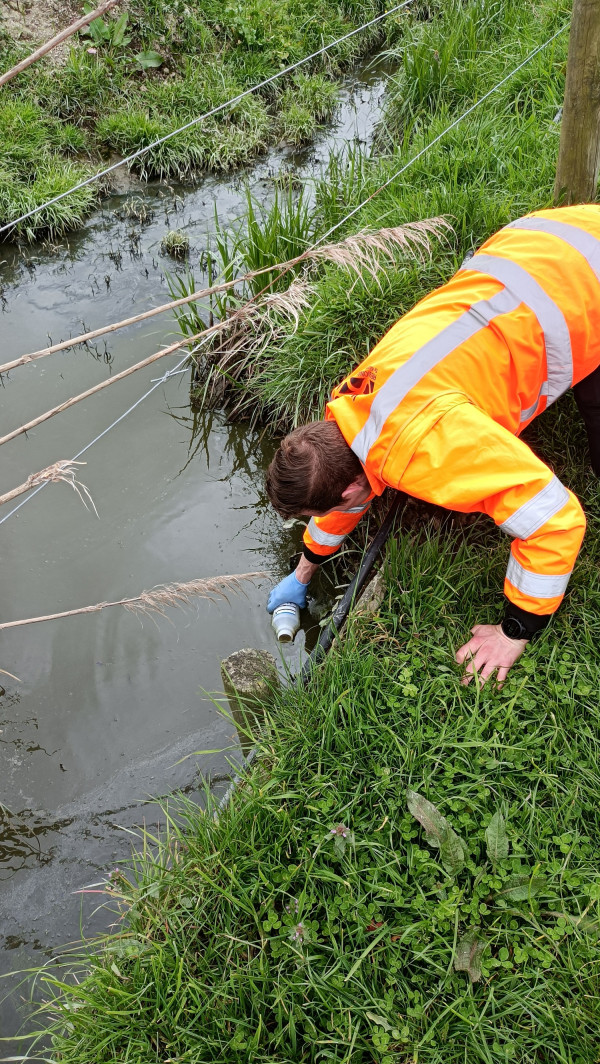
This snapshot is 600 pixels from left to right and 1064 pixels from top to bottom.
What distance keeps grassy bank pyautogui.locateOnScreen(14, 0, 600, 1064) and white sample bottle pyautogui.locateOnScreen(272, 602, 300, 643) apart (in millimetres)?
520

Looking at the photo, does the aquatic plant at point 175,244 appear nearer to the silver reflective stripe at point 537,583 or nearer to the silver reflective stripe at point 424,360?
the silver reflective stripe at point 424,360

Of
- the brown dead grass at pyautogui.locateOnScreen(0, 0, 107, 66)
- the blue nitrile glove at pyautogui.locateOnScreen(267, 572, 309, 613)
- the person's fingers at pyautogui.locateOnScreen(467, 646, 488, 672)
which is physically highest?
the brown dead grass at pyautogui.locateOnScreen(0, 0, 107, 66)

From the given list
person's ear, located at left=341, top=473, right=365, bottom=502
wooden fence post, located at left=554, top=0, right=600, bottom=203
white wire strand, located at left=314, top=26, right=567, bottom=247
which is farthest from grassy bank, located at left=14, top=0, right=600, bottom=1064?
white wire strand, located at left=314, top=26, right=567, bottom=247

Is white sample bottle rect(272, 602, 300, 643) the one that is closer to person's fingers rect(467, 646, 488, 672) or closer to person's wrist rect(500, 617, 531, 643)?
person's fingers rect(467, 646, 488, 672)

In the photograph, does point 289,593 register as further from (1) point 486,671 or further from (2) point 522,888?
(2) point 522,888

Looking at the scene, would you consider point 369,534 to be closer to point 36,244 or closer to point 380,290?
point 380,290

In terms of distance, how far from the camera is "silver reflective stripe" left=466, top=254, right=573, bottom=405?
91.7 inches

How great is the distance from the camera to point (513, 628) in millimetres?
2400

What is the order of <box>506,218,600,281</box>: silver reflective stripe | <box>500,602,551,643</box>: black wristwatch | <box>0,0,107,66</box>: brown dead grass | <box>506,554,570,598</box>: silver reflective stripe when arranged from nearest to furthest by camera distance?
<box>506,554,570,598</box>: silver reflective stripe, <box>500,602,551,643</box>: black wristwatch, <box>506,218,600,281</box>: silver reflective stripe, <box>0,0,107,66</box>: brown dead grass

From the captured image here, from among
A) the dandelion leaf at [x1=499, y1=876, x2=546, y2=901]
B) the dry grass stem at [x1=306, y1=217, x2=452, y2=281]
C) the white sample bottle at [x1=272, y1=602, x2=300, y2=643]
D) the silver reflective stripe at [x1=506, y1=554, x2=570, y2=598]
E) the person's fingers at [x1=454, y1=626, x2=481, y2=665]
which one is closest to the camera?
the dandelion leaf at [x1=499, y1=876, x2=546, y2=901]

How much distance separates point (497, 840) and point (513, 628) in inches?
25.3

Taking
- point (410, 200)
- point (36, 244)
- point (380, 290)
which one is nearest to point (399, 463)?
point (380, 290)

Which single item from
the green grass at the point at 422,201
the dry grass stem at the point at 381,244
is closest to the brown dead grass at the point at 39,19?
the green grass at the point at 422,201

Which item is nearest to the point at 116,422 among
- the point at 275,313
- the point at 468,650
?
the point at 275,313
